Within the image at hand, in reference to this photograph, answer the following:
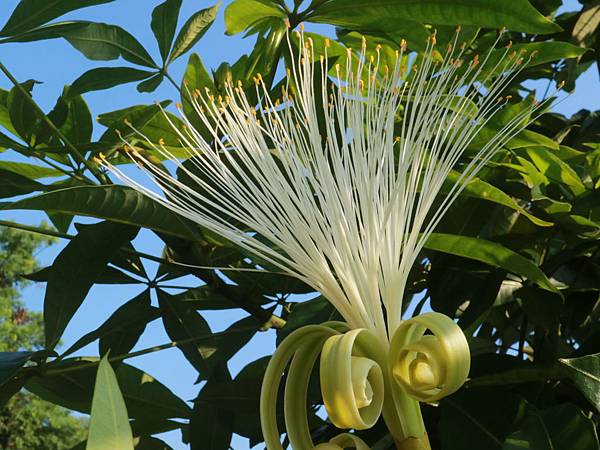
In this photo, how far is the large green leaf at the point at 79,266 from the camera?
3.93ft

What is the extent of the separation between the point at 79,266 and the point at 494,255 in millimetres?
609

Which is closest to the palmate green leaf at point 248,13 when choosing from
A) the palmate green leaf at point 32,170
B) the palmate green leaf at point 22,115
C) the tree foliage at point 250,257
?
the tree foliage at point 250,257

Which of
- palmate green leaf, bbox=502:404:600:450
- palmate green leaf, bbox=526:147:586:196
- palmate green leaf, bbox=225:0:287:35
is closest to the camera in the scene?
palmate green leaf, bbox=502:404:600:450

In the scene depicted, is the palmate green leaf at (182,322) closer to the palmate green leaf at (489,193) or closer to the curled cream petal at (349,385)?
the palmate green leaf at (489,193)

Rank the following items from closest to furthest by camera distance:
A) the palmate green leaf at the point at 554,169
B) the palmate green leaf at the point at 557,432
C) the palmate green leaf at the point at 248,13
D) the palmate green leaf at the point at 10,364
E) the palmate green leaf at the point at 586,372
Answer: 1. the palmate green leaf at the point at 586,372
2. the palmate green leaf at the point at 557,432
3. the palmate green leaf at the point at 10,364
4. the palmate green leaf at the point at 554,169
5. the palmate green leaf at the point at 248,13

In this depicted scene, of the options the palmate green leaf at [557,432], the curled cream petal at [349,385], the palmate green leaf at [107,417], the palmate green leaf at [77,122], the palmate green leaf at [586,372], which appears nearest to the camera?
the palmate green leaf at [107,417]

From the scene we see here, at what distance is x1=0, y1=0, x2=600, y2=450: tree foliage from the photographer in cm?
112

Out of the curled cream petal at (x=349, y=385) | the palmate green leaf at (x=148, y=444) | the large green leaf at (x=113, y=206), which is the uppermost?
the large green leaf at (x=113, y=206)

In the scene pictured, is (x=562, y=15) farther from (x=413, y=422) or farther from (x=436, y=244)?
(x=413, y=422)

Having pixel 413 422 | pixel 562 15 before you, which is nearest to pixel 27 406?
pixel 562 15

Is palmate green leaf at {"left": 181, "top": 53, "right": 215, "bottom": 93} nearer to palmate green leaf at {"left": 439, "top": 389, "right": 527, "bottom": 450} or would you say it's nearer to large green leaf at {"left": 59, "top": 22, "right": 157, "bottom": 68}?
large green leaf at {"left": 59, "top": 22, "right": 157, "bottom": 68}

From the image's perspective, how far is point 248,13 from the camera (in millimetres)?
1420

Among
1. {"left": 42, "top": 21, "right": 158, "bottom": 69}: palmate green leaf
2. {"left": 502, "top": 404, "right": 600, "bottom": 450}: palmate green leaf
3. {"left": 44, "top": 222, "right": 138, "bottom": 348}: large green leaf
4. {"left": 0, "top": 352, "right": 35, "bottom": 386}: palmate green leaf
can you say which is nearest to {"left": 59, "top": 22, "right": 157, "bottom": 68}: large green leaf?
{"left": 42, "top": 21, "right": 158, "bottom": 69}: palmate green leaf

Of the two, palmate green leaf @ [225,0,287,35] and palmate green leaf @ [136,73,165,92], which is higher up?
palmate green leaf @ [225,0,287,35]
